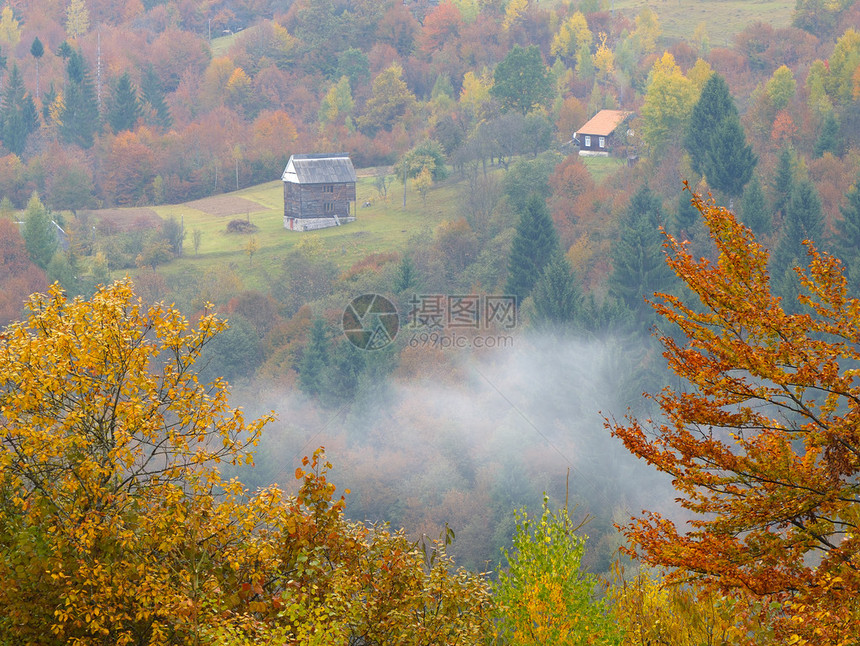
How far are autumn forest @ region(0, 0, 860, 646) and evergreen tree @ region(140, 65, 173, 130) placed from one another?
91 cm

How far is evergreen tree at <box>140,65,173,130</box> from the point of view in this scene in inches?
3984

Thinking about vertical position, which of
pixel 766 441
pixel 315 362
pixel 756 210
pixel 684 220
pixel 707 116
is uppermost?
pixel 766 441

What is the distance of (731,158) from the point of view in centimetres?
6425

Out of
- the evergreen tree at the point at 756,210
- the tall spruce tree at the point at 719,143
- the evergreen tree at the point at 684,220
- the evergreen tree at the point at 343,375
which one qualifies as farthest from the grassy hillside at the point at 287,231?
the evergreen tree at the point at 756,210

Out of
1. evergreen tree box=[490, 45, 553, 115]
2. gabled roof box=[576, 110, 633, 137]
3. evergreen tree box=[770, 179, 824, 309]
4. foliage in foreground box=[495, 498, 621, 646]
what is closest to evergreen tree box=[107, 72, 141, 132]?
evergreen tree box=[490, 45, 553, 115]

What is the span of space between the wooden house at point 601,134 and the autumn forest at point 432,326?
0.52 metres

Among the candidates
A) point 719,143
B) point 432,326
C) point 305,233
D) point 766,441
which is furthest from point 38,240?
point 766,441

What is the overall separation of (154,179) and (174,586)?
86111 millimetres

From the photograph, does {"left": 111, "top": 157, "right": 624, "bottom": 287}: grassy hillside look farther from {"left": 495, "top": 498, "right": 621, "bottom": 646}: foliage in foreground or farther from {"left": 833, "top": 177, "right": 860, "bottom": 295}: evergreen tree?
{"left": 495, "top": 498, "right": 621, "bottom": 646}: foliage in foreground

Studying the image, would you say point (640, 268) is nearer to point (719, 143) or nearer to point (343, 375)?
point (719, 143)

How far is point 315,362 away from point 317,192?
24022 mm

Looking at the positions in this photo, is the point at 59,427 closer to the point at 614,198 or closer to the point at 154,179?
the point at 614,198

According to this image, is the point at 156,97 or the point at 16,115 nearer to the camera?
the point at 16,115

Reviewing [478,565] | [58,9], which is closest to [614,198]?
→ [478,565]
